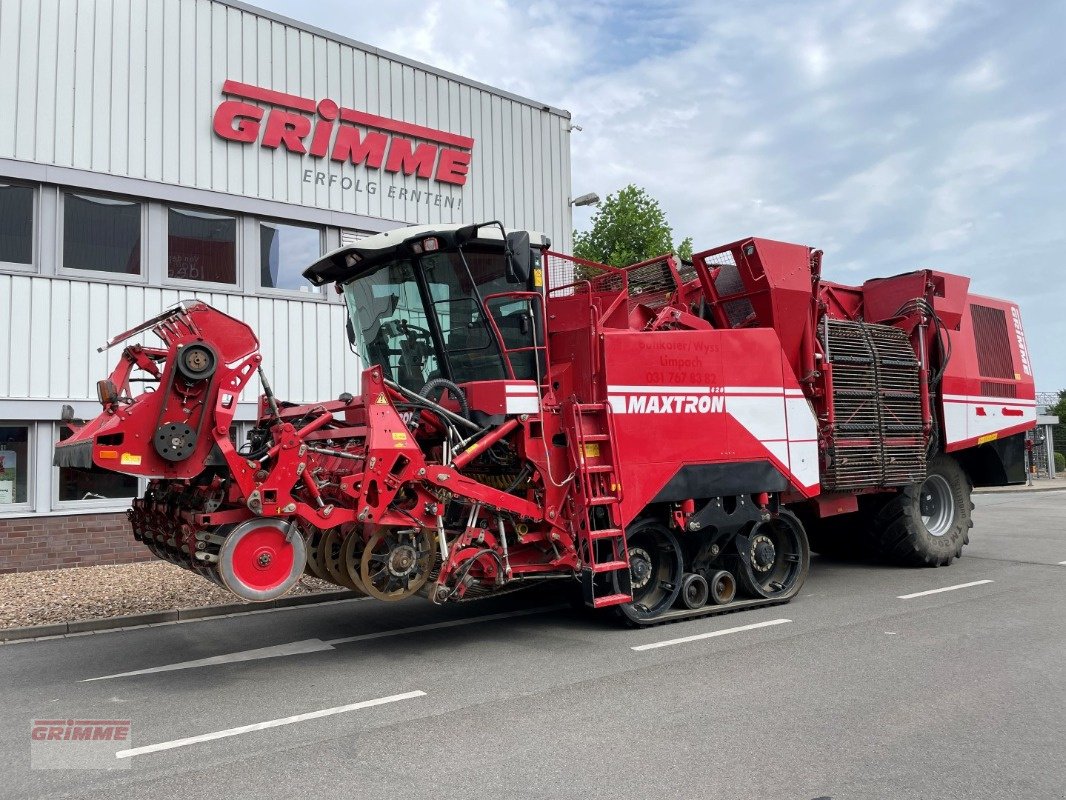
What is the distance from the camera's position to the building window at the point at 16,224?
10531 mm

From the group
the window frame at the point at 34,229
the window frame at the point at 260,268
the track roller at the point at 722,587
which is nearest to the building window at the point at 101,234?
the window frame at the point at 34,229

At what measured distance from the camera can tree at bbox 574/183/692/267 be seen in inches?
1363

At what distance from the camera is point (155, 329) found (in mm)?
5457

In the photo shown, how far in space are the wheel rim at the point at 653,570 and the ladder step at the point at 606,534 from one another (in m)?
0.30

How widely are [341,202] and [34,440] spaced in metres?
5.68

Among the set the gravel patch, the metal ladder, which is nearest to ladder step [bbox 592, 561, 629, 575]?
the metal ladder

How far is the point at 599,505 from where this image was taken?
6.64m

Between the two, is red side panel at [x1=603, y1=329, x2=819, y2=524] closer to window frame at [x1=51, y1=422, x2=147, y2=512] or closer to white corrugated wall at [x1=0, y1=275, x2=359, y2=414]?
white corrugated wall at [x1=0, y1=275, x2=359, y2=414]

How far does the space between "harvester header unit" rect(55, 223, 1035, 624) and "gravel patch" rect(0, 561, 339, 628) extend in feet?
6.72

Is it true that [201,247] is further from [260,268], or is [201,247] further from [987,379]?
[987,379]

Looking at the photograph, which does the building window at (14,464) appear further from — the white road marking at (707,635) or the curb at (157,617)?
the white road marking at (707,635)

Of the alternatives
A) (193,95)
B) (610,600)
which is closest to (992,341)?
(610,600)

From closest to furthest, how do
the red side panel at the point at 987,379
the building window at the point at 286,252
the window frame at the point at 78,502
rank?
the red side panel at the point at 987,379
the window frame at the point at 78,502
the building window at the point at 286,252
